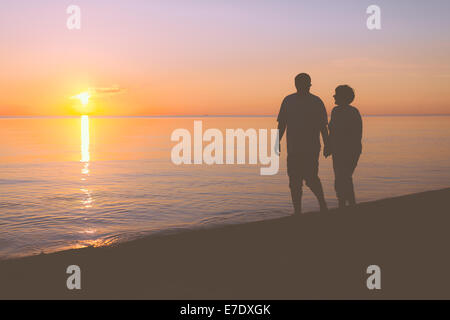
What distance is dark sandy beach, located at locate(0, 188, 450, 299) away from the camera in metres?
4.02

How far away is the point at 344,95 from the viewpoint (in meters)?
6.97

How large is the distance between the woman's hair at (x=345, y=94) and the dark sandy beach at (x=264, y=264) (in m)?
2.01

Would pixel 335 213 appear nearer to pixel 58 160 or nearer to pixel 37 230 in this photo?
pixel 37 230

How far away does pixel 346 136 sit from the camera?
704cm

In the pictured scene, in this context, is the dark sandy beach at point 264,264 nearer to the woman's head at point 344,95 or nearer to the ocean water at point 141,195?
the woman's head at point 344,95

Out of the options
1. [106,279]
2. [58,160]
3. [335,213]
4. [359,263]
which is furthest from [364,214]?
[58,160]

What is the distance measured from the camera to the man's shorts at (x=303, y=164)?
6871 mm

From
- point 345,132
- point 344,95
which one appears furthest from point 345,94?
point 345,132

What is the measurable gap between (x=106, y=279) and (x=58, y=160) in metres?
22.3

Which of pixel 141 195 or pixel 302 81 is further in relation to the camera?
pixel 141 195

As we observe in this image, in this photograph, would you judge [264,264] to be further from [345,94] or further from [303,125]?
[345,94]

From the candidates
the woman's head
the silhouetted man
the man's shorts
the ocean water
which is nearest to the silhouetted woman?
the woman's head

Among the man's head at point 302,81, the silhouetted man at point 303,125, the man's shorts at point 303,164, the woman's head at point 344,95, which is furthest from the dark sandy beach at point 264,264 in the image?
the man's head at point 302,81

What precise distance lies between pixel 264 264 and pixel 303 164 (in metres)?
2.60
